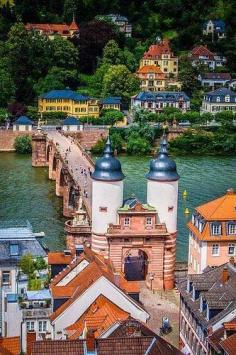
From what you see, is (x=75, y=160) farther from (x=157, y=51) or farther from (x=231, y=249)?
(x=157, y=51)

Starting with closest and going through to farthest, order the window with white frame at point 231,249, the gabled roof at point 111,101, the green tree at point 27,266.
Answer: the green tree at point 27,266, the window with white frame at point 231,249, the gabled roof at point 111,101

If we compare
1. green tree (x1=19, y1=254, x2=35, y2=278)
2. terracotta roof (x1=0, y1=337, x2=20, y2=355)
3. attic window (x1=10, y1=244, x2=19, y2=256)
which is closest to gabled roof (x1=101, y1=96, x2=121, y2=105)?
attic window (x1=10, y1=244, x2=19, y2=256)

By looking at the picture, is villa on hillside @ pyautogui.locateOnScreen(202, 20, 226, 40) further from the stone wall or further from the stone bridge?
the stone bridge

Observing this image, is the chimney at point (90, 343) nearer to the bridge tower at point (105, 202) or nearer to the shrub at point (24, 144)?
the bridge tower at point (105, 202)

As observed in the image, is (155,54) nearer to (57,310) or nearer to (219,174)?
(219,174)

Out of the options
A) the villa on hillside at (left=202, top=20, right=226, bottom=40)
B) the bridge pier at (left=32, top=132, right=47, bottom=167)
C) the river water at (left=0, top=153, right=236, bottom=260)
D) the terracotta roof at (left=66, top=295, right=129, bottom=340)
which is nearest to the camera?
the terracotta roof at (left=66, top=295, right=129, bottom=340)

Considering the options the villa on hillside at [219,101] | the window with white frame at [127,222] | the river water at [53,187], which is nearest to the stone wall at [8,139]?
the river water at [53,187]
